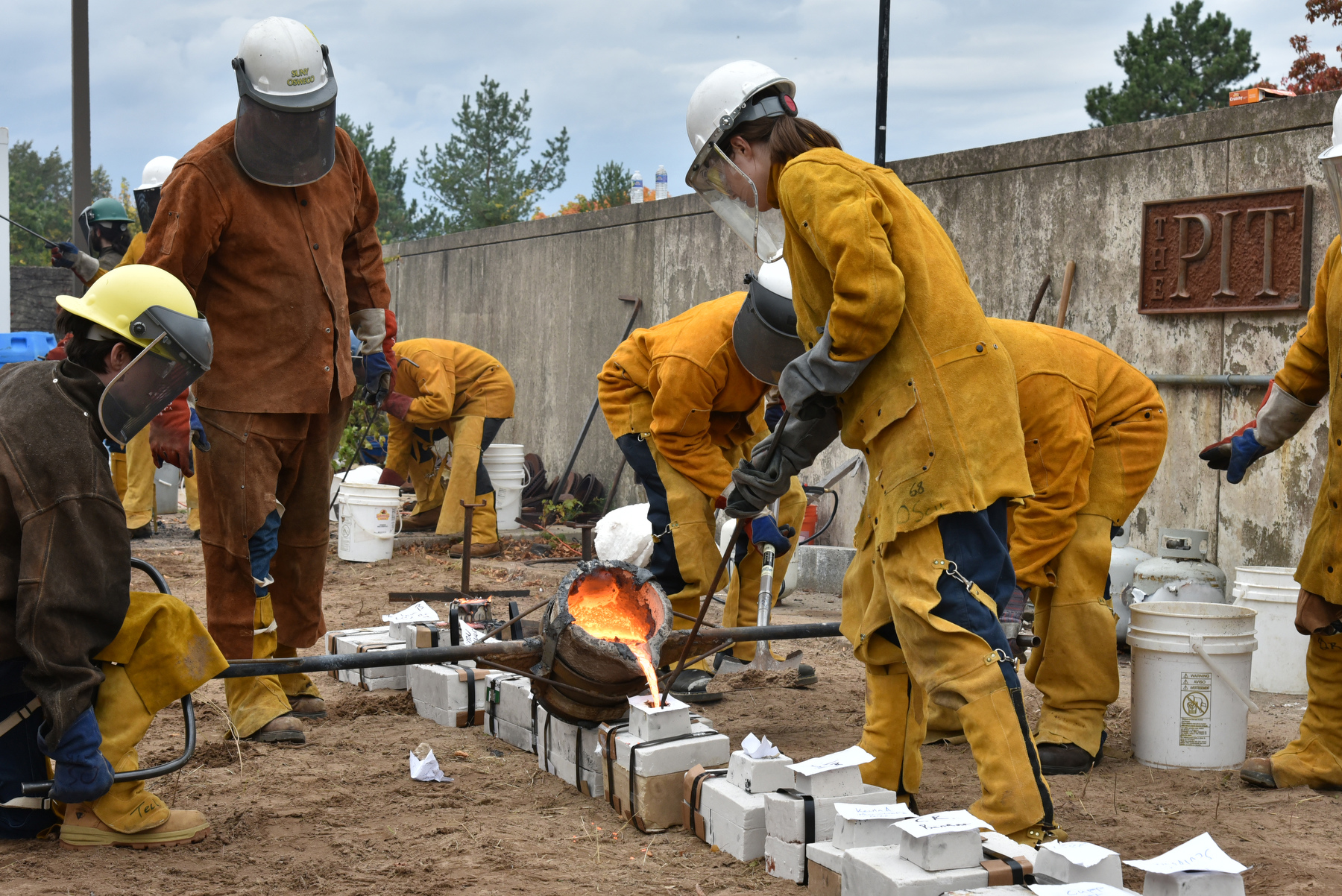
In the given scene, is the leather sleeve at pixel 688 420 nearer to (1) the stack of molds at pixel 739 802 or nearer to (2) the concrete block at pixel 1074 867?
(1) the stack of molds at pixel 739 802

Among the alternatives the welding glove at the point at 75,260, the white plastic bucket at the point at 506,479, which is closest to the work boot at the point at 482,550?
the white plastic bucket at the point at 506,479

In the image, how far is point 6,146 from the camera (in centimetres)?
1672

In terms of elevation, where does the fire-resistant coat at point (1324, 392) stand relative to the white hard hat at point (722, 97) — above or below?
below

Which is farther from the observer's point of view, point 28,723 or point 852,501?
point 852,501

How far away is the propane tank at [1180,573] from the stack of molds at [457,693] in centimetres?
280

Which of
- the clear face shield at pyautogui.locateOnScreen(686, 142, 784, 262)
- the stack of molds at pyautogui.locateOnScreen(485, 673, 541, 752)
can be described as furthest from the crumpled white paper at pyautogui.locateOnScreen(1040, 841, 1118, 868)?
the stack of molds at pyautogui.locateOnScreen(485, 673, 541, 752)

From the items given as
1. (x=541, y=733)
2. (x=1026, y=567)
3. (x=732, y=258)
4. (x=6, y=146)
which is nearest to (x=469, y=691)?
(x=541, y=733)

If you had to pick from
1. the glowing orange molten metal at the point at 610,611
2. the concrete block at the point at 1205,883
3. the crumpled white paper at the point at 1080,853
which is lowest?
the concrete block at the point at 1205,883

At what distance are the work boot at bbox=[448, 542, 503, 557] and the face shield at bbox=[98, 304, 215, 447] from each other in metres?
5.93

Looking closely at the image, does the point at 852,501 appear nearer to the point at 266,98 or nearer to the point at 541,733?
the point at 541,733

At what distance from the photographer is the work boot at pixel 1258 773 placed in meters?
3.80

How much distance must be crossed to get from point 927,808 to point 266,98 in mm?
3038

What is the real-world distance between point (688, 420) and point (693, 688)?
1070 millimetres

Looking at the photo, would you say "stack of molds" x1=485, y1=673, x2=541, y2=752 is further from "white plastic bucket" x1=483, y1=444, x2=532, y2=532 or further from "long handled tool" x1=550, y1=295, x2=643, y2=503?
"long handled tool" x1=550, y1=295, x2=643, y2=503
